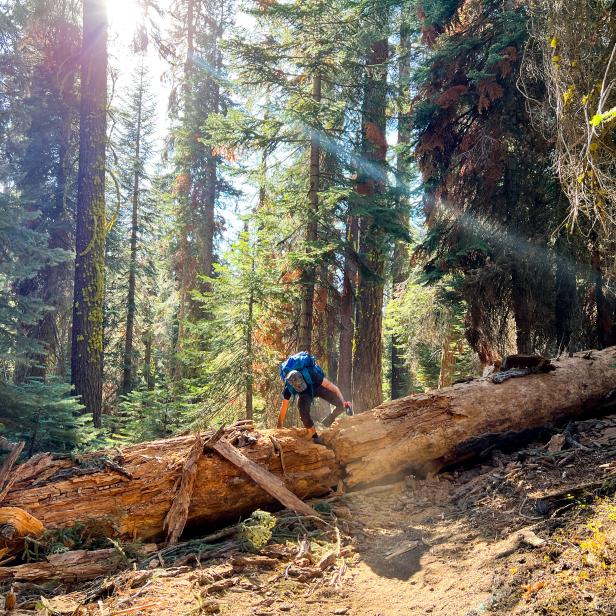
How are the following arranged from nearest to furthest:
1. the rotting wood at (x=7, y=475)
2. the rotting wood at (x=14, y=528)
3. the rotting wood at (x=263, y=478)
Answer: the rotting wood at (x=14, y=528) → the rotting wood at (x=7, y=475) → the rotting wood at (x=263, y=478)

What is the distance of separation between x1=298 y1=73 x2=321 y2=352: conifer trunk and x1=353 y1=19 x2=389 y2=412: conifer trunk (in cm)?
137

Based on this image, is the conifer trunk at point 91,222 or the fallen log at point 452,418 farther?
the conifer trunk at point 91,222

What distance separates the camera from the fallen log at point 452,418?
5895mm

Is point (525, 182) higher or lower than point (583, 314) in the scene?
higher

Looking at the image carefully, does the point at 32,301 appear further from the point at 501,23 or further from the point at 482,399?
the point at 501,23

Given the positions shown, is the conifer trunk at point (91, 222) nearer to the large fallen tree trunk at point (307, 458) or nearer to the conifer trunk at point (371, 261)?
the large fallen tree trunk at point (307, 458)

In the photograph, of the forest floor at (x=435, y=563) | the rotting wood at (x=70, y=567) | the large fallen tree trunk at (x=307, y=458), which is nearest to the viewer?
the forest floor at (x=435, y=563)

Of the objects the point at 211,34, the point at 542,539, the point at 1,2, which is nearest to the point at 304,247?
Result: the point at 542,539

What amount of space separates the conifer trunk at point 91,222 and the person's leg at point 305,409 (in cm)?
490

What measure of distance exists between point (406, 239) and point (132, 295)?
1683cm

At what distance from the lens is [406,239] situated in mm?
Answer: 10695

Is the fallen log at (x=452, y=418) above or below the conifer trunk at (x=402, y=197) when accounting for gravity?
below

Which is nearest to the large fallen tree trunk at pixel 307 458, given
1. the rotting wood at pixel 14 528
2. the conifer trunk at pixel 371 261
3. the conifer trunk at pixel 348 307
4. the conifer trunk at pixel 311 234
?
the rotting wood at pixel 14 528

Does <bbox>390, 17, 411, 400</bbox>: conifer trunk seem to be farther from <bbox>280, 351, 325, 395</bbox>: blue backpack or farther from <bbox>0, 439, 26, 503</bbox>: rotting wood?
<bbox>0, 439, 26, 503</bbox>: rotting wood
